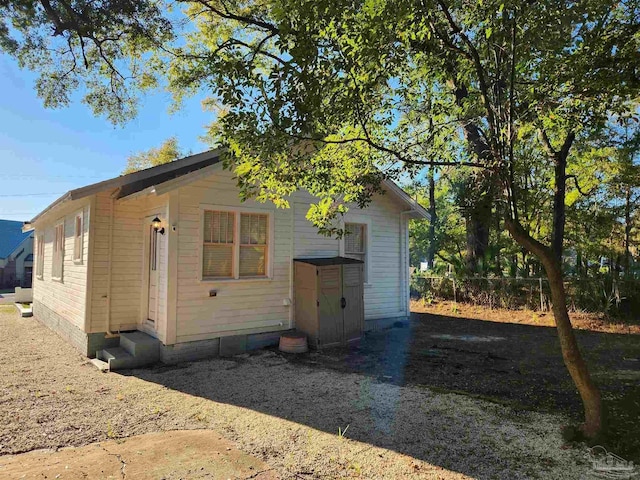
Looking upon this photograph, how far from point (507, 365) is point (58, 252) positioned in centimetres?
1077

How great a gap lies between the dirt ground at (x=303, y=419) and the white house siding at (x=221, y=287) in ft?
2.93

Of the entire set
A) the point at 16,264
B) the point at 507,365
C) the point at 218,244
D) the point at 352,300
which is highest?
the point at 218,244

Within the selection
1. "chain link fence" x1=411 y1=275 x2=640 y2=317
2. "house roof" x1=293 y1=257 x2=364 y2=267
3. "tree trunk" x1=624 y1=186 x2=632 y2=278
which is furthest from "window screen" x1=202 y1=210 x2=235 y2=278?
"tree trunk" x1=624 y1=186 x2=632 y2=278

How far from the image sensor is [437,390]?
529cm

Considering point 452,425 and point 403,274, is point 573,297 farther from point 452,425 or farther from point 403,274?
point 452,425

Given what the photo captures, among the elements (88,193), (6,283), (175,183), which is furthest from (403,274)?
(6,283)

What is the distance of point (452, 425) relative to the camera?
4.10 m

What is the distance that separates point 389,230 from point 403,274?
49.4 inches

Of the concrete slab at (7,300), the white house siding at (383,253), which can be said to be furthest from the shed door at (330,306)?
the concrete slab at (7,300)

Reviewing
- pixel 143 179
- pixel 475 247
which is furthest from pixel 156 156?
pixel 475 247

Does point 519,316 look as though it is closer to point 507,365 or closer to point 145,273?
point 507,365

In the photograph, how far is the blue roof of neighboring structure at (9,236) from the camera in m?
27.5

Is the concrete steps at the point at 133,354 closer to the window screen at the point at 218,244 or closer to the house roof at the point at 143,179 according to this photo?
the window screen at the point at 218,244

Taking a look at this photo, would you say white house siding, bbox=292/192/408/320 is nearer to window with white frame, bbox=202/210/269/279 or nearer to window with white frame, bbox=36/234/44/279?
window with white frame, bbox=202/210/269/279
